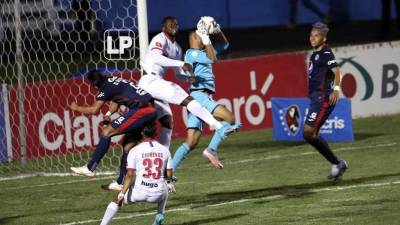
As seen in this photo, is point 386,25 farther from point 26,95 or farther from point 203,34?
point 203,34

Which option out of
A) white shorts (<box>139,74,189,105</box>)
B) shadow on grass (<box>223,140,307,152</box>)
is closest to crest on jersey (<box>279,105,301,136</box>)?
shadow on grass (<box>223,140,307,152</box>)

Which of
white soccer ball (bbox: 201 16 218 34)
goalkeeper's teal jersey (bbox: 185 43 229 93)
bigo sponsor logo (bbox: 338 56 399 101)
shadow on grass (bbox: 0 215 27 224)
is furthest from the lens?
bigo sponsor logo (bbox: 338 56 399 101)

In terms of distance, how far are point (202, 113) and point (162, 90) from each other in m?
0.69

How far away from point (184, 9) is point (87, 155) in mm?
12641

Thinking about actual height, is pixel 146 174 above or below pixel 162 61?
below

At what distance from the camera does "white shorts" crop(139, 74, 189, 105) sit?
16.5 metres

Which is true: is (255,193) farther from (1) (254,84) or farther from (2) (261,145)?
(1) (254,84)

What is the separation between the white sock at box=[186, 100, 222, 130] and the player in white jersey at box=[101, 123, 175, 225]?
9.85 ft

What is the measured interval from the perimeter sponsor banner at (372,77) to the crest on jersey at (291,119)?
2750 mm

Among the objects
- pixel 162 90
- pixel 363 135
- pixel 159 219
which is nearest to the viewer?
pixel 159 219

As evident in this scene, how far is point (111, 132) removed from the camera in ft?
54.8

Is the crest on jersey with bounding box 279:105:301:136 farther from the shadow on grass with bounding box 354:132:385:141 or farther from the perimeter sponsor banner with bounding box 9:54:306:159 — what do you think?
the perimeter sponsor banner with bounding box 9:54:306:159

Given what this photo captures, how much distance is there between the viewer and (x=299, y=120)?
23.2 m

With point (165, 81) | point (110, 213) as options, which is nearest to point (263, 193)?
point (165, 81)
